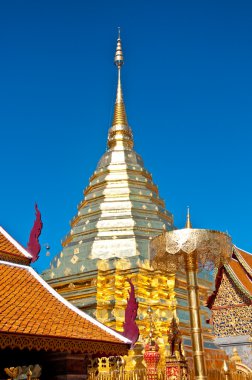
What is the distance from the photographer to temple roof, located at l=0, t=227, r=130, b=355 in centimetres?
688

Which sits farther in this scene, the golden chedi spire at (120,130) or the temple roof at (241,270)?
the golden chedi spire at (120,130)

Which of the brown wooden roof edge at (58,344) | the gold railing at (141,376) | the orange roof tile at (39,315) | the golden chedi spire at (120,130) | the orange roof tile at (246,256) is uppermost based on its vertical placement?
the golden chedi spire at (120,130)

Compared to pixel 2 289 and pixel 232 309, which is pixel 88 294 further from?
pixel 2 289

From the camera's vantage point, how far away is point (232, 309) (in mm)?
17859

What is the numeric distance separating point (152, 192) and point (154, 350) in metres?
13.1

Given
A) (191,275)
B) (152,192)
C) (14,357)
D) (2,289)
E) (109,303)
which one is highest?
(152,192)

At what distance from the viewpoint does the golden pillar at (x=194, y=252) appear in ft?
31.2

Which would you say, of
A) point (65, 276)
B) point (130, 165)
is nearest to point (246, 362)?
point (65, 276)

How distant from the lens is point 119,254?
68.0ft

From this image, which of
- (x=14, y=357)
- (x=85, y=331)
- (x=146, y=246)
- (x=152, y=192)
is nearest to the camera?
(x=85, y=331)

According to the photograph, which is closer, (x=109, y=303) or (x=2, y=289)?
(x=2, y=289)

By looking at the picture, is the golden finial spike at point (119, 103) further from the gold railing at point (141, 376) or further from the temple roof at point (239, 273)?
the gold railing at point (141, 376)

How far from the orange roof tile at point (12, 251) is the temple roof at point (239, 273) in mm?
9993

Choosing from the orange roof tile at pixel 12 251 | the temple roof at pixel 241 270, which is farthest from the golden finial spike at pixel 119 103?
the orange roof tile at pixel 12 251
